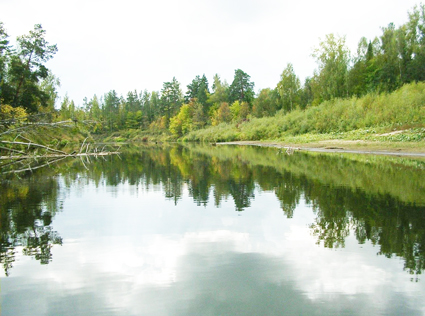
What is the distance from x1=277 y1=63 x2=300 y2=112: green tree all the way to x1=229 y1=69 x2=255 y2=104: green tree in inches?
1278

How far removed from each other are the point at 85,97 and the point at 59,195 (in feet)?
553

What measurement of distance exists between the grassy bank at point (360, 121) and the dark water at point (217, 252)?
20.2 meters

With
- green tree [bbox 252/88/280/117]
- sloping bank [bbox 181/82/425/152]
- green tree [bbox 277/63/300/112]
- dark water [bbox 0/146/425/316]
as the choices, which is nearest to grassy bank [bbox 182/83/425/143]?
sloping bank [bbox 181/82/425/152]

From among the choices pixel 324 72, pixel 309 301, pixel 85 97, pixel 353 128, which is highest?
pixel 85 97

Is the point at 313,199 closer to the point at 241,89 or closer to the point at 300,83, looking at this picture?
the point at 300,83

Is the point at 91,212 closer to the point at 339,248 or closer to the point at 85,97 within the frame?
the point at 339,248

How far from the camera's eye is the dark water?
485cm

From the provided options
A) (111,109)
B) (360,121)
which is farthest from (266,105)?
(111,109)

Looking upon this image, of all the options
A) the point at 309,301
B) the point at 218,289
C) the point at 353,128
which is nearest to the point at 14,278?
the point at 218,289

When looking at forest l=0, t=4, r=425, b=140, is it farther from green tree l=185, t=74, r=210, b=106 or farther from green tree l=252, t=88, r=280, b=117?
green tree l=185, t=74, r=210, b=106

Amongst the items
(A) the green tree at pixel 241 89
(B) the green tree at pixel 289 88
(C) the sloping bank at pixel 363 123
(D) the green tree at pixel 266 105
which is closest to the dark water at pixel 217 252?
(C) the sloping bank at pixel 363 123

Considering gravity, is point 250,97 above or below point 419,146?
above

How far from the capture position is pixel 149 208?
10.7m

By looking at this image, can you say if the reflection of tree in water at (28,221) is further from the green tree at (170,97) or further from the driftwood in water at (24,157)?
the green tree at (170,97)
